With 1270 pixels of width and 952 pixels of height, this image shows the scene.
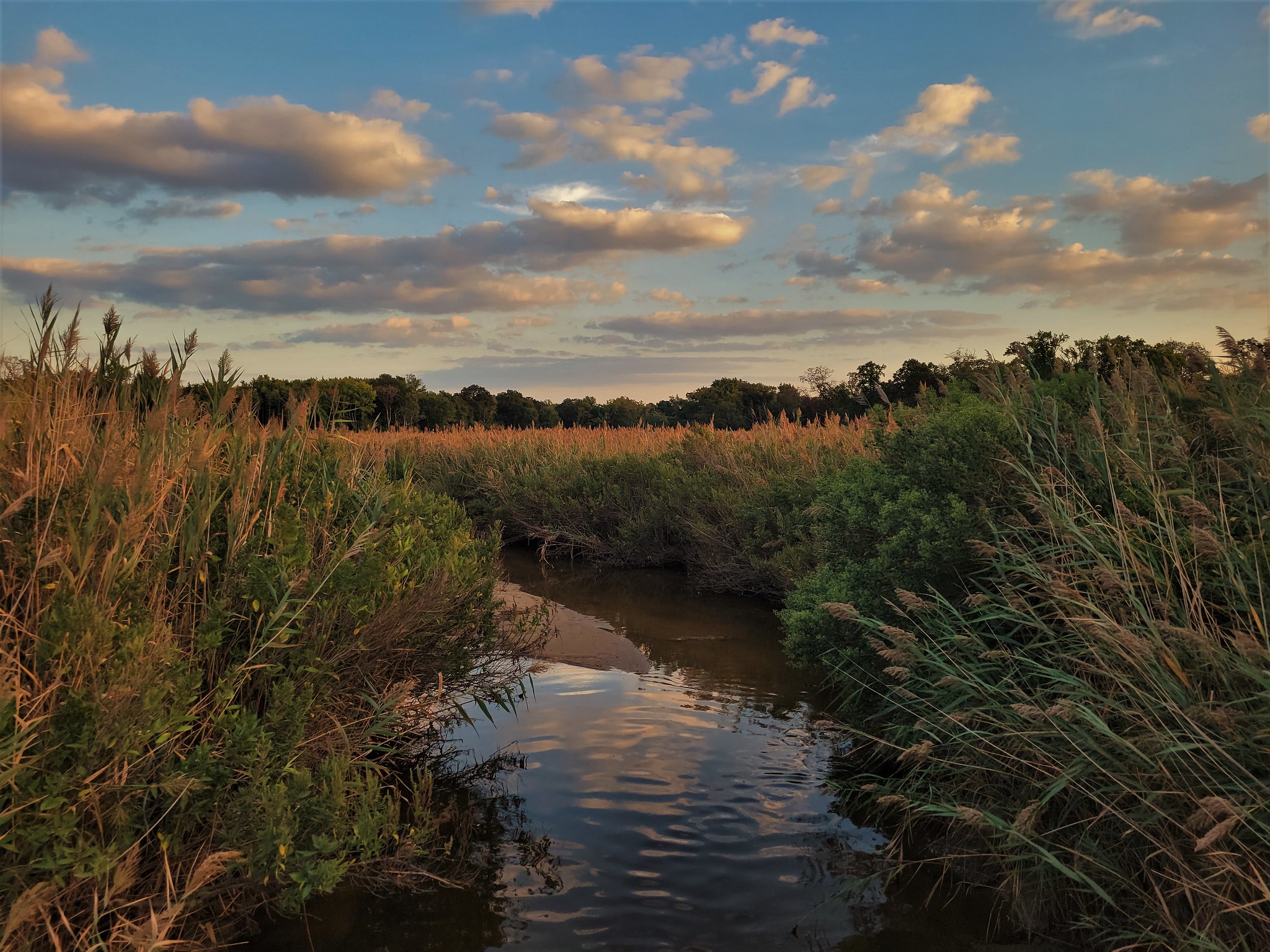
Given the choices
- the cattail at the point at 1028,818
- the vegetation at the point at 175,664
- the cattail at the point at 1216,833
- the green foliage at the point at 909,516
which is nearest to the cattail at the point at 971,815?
the cattail at the point at 1028,818

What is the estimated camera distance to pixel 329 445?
5.39 m

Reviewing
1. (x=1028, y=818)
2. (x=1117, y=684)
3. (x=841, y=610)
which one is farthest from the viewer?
(x=841, y=610)

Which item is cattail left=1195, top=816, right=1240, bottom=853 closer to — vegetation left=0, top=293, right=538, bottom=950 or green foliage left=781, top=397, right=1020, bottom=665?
green foliage left=781, top=397, right=1020, bottom=665

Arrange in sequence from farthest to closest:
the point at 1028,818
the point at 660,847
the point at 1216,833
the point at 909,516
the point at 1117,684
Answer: the point at 909,516 < the point at 660,847 < the point at 1117,684 < the point at 1028,818 < the point at 1216,833

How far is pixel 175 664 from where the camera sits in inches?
120

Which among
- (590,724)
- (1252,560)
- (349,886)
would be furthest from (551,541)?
(1252,560)

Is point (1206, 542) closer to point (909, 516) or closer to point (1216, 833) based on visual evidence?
point (1216, 833)

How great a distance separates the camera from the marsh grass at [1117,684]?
318 centimetres

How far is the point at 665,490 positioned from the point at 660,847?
10515 millimetres

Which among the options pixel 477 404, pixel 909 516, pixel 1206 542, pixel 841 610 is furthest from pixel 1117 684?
pixel 477 404

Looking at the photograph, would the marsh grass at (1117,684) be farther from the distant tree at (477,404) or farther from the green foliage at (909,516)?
the distant tree at (477,404)

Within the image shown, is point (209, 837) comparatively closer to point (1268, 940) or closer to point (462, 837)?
point (462, 837)

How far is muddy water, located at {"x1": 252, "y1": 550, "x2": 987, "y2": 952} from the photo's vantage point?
3881 millimetres

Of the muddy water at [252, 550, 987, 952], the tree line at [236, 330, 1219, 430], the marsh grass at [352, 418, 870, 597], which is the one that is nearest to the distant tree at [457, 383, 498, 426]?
the tree line at [236, 330, 1219, 430]
